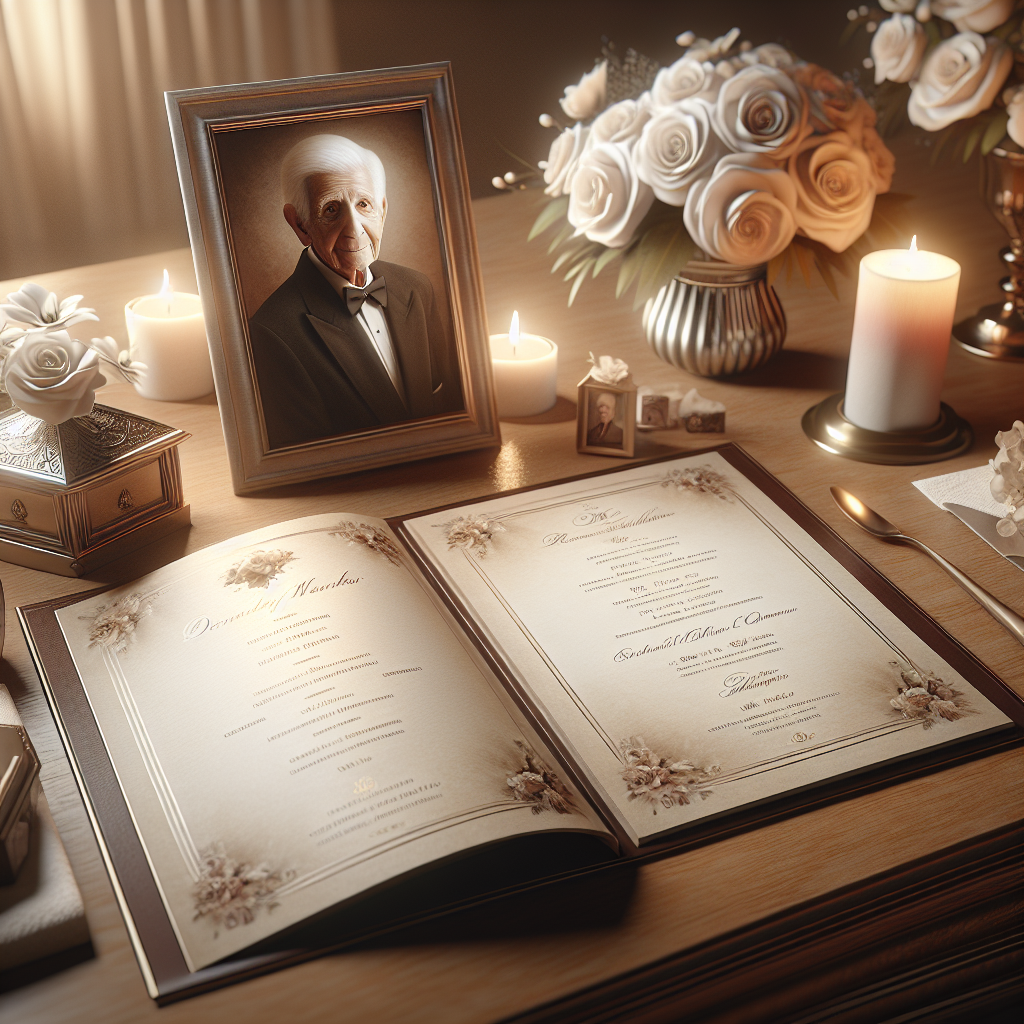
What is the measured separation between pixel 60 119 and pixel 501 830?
282 cm

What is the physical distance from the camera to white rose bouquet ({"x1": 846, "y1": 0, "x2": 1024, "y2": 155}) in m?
1.08

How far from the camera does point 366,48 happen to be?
3092mm

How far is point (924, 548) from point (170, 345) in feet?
2.47

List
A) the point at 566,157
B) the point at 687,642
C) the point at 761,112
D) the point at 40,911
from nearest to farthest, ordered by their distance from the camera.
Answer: the point at 40,911, the point at 687,642, the point at 761,112, the point at 566,157

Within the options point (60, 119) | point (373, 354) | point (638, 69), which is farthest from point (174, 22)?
point (373, 354)

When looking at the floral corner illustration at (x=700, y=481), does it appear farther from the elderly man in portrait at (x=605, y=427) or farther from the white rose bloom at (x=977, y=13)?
the white rose bloom at (x=977, y=13)

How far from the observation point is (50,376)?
2.58 ft

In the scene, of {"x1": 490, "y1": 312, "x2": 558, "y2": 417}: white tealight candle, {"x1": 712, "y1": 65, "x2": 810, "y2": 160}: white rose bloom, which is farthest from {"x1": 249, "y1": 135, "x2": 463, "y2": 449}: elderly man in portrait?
{"x1": 712, "y1": 65, "x2": 810, "y2": 160}: white rose bloom

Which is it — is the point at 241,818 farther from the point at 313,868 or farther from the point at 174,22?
the point at 174,22

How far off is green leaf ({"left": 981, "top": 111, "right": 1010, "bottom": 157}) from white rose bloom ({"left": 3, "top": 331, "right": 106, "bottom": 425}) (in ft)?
3.11

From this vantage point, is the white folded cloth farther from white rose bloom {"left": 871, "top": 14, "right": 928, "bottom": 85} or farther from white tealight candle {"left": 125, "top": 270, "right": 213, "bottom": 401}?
white rose bloom {"left": 871, "top": 14, "right": 928, "bottom": 85}

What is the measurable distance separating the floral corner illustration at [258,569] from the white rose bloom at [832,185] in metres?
0.60

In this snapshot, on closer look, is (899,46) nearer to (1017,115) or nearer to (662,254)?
(1017,115)

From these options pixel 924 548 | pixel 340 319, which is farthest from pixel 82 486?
pixel 924 548
